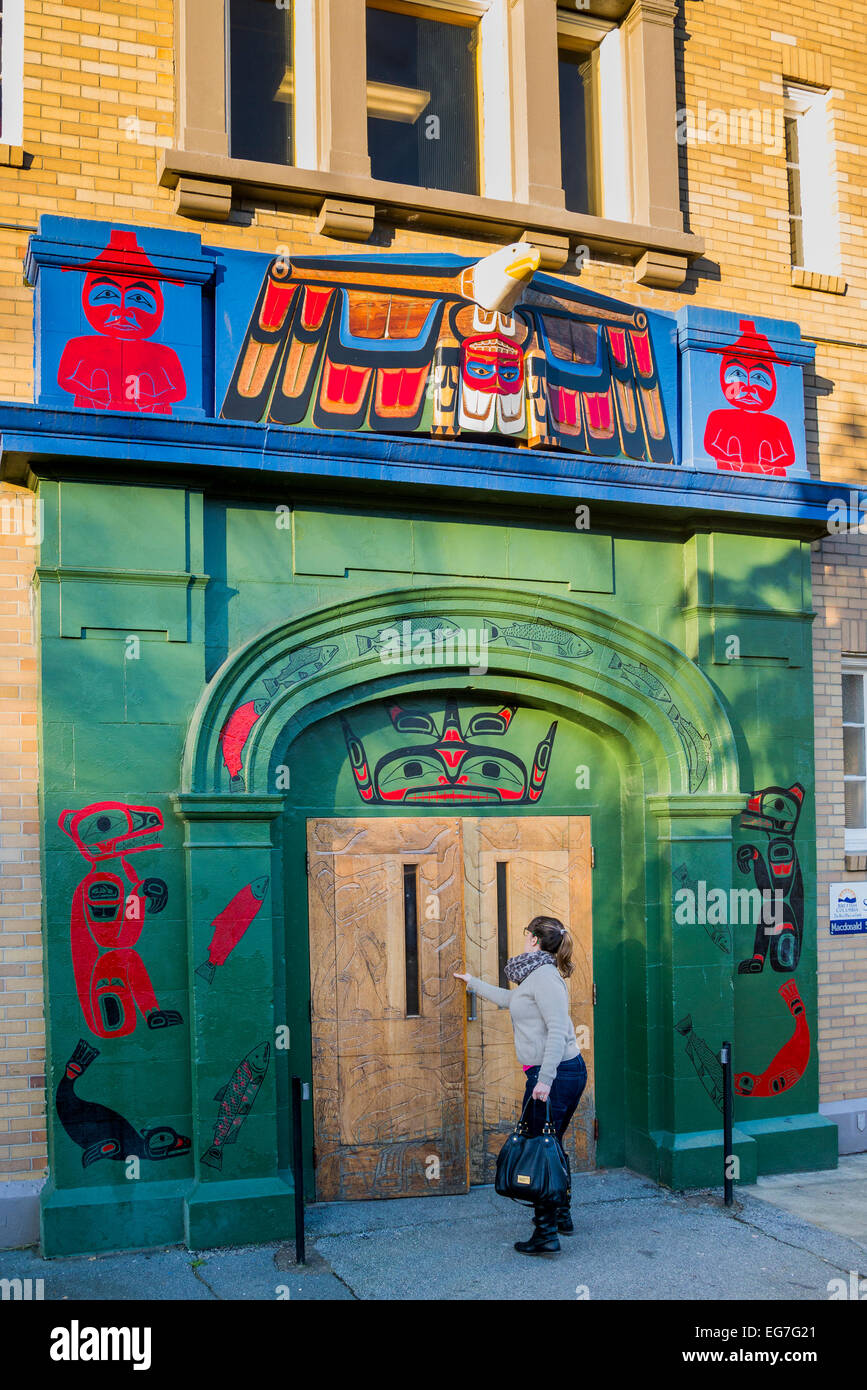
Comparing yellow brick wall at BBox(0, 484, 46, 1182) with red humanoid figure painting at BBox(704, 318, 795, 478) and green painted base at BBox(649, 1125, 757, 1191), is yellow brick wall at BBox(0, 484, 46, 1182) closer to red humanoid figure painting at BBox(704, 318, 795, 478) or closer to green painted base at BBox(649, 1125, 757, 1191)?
green painted base at BBox(649, 1125, 757, 1191)

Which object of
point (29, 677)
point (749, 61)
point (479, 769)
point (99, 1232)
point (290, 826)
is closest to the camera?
point (99, 1232)

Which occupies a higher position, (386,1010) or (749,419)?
(749,419)

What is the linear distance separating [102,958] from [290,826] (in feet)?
4.42

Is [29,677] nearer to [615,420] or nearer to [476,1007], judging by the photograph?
[476,1007]

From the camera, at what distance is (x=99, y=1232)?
21.1 feet

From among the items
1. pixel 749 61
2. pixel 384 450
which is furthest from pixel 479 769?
pixel 749 61

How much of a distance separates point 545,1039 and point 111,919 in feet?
7.93

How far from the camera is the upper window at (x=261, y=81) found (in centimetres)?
776

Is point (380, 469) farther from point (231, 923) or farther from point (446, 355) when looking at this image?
point (231, 923)

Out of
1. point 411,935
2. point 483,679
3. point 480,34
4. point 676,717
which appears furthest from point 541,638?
point 480,34

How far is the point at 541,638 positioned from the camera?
7836mm

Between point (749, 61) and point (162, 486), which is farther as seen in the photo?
point (749, 61)

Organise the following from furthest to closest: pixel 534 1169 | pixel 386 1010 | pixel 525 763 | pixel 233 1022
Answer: pixel 525 763, pixel 386 1010, pixel 233 1022, pixel 534 1169

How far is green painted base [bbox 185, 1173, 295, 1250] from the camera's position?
257 inches
